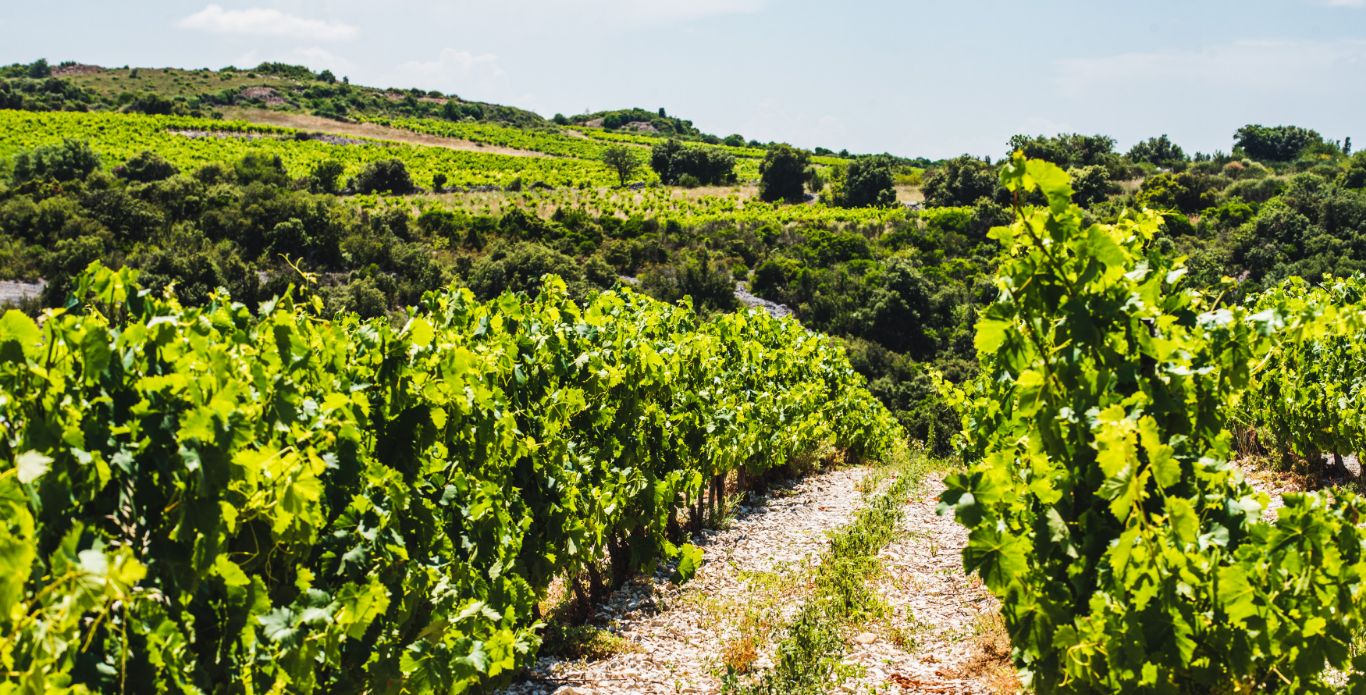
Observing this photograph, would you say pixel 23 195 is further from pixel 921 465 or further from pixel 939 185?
pixel 939 185

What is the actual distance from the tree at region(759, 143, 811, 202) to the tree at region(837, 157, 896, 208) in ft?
14.0

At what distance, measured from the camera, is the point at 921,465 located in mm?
17891

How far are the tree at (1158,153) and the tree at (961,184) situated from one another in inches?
878

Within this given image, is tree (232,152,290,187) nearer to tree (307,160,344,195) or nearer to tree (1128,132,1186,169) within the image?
tree (307,160,344,195)

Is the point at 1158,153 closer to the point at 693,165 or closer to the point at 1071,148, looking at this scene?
the point at 1071,148

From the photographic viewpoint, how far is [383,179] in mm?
60281

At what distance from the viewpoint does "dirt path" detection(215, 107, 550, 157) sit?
278 ft

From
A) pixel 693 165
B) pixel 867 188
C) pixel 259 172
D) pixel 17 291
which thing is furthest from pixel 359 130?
pixel 17 291

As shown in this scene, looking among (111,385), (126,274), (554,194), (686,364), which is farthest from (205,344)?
(554,194)

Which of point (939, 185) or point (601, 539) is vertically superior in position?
point (939, 185)

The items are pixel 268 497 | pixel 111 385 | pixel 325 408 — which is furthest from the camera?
pixel 325 408

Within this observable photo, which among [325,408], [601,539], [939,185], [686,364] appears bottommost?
[601,539]

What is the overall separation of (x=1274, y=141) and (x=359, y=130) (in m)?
90.9

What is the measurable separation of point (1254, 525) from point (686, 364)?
22.5 feet
